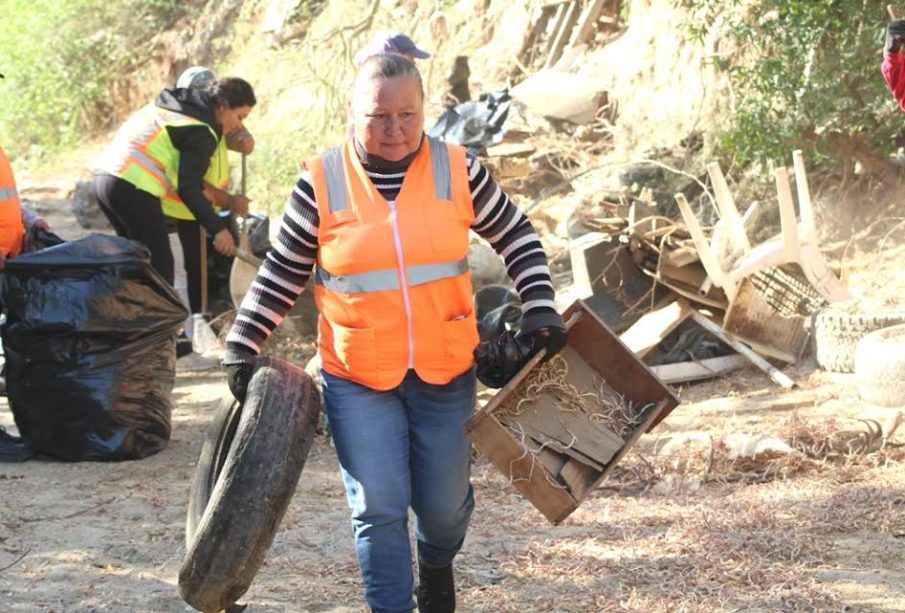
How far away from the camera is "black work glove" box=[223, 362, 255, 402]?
3.58 metres

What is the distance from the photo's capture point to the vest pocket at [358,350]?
11.3 ft

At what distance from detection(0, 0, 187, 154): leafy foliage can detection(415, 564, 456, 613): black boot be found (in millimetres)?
16473

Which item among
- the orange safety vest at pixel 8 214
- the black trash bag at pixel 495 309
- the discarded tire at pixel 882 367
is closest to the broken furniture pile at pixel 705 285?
the black trash bag at pixel 495 309

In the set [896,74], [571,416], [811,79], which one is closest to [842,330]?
[896,74]

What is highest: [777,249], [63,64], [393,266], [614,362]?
[63,64]

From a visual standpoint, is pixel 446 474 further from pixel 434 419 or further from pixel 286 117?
pixel 286 117

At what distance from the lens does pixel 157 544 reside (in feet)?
16.5

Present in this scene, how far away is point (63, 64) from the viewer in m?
19.5

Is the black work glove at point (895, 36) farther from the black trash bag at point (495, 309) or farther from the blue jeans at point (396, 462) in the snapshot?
the blue jeans at point (396, 462)

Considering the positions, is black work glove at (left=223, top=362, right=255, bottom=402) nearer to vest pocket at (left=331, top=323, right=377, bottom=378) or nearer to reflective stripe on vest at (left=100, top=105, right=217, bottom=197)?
vest pocket at (left=331, top=323, right=377, bottom=378)

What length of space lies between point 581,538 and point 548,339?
159cm

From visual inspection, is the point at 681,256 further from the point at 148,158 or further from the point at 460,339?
the point at 460,339

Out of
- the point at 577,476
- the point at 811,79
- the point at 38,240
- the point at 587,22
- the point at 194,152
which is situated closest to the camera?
the point at 577,476

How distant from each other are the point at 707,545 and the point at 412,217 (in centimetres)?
194
